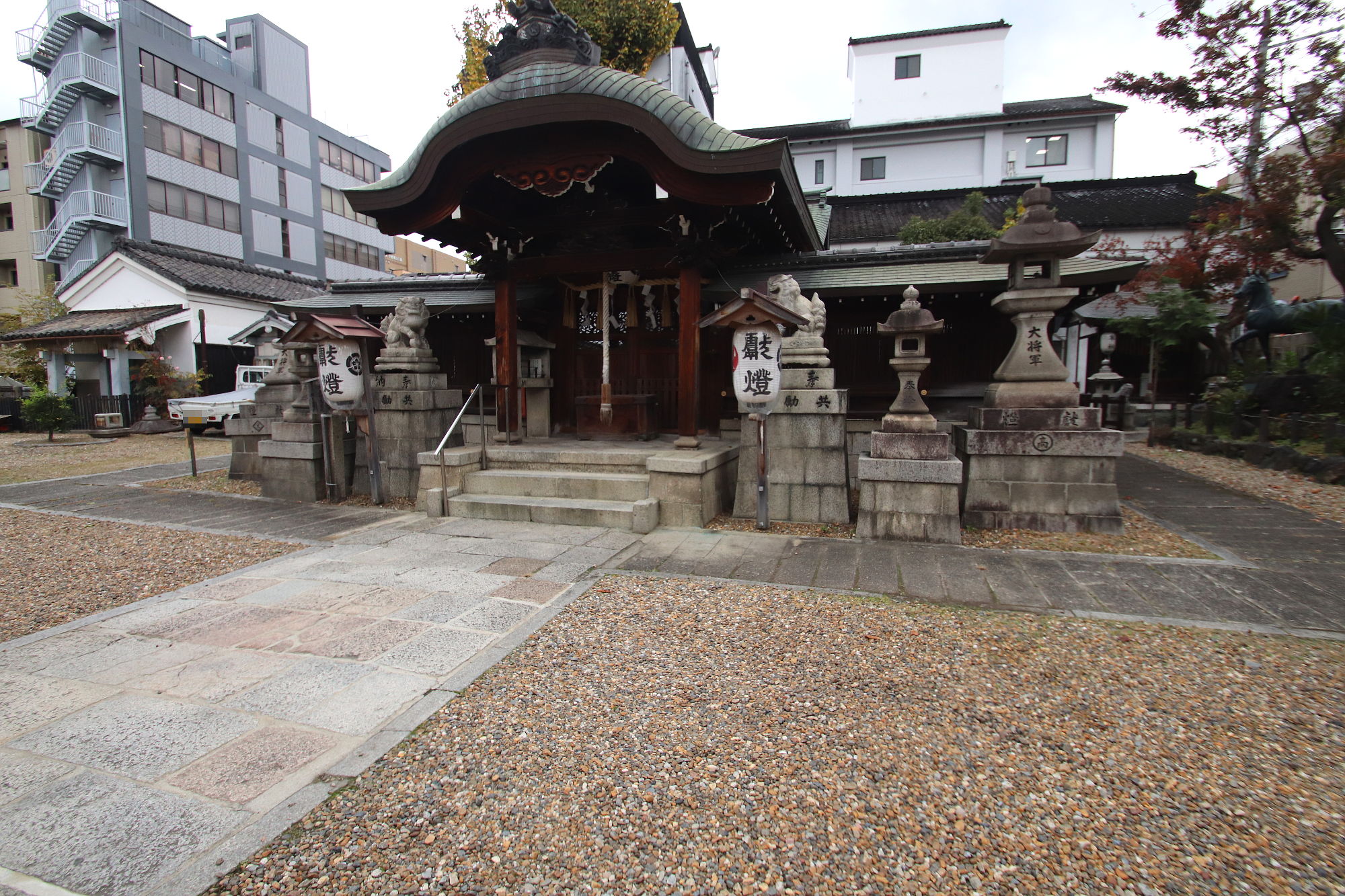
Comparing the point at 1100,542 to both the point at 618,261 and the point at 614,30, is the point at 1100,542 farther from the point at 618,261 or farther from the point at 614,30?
the point at 614,30

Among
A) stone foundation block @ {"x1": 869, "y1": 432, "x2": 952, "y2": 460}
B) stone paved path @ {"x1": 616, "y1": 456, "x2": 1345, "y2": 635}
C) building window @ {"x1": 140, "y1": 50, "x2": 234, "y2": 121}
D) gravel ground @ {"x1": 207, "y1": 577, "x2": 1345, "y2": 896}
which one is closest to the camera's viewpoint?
gravel ground @ {"x1": 207, "y1": 577, "x2": 1345, "y2": 896}

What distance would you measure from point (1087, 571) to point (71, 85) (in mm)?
33184

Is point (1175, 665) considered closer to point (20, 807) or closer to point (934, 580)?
point (934, 580)

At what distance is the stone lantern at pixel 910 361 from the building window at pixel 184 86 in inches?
1212

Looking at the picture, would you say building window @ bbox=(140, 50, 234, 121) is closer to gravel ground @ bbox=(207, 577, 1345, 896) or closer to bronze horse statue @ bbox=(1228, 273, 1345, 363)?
gravel ground @ bbox=(207, 577, 1345, 896)

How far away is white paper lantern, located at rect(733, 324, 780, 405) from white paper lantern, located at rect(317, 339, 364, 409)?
17.1 feet

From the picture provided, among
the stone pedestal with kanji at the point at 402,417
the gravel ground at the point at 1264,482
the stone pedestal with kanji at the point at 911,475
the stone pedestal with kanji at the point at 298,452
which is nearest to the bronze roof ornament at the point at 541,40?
the stone pedestal with kanji at the point at 402,417

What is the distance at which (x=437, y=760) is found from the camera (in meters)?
2.76

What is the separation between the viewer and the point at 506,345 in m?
9.11

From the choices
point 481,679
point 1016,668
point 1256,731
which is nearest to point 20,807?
point 481,679

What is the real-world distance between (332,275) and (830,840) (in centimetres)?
3881

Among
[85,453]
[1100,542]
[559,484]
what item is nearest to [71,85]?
[85,453]

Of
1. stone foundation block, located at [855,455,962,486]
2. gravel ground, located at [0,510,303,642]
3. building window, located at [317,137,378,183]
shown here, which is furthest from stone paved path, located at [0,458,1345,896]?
building window, located at [317,137,378,183]

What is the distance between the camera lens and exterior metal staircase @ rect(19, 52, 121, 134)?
21.7 meters
